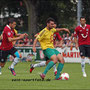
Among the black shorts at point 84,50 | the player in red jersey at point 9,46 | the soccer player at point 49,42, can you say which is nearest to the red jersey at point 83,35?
the black shorts at point 84,50

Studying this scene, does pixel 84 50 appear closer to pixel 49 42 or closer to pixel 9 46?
pixel 49 42

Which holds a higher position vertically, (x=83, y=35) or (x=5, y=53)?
(x=83, y=35)

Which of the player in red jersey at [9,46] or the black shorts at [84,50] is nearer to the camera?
the player in red jersey at [9,46]

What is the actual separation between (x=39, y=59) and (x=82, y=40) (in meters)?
14.5

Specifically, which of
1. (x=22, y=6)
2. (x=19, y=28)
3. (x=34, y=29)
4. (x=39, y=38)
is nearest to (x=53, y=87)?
(x=39, y=38)

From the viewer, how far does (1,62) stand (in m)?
17.0

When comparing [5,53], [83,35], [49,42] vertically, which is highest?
[83,35]

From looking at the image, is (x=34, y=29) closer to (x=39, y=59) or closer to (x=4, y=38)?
(x=39, y=59)

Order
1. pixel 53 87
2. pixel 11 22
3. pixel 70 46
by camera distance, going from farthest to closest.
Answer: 1. pixel 70 46
2. pixel 11 22
3. pixel 53 87

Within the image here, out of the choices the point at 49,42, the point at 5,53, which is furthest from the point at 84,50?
the point at 5,53

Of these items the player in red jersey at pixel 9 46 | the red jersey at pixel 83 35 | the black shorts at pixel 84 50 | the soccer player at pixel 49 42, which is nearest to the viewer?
the soccer player at pixel 49 42

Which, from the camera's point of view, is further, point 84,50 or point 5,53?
point 5,53

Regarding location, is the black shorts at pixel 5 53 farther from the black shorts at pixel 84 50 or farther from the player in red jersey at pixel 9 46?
the black shorts at pixel 84 50

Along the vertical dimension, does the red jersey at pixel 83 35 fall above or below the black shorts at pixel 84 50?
above
